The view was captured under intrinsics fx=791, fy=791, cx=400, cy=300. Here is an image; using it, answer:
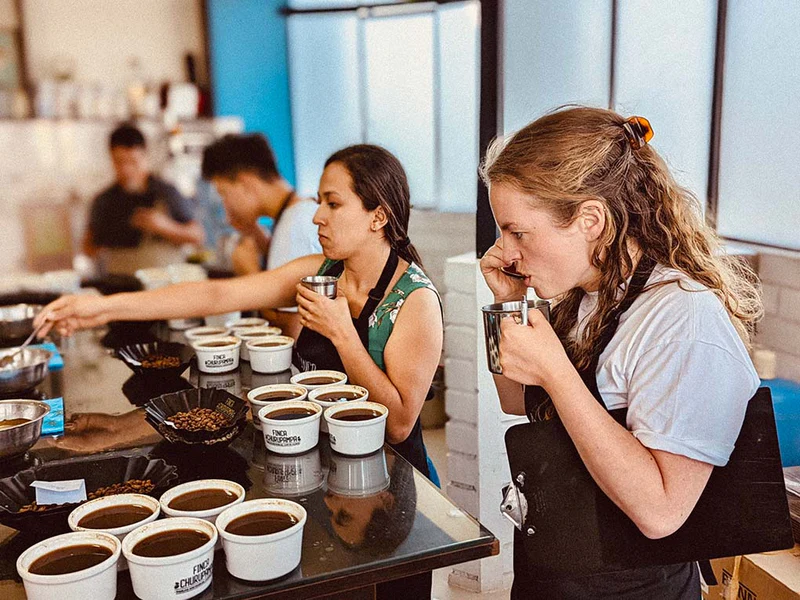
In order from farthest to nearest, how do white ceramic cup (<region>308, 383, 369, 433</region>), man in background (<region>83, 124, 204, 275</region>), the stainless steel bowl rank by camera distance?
man in background (<region>83, 124, 204, 275</region>) < the stainless steel bowl < white ceramic cup (<region>308, 383, 369, 433</region>)

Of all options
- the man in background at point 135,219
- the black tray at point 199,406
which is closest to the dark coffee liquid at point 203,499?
the black tray at point 199,406

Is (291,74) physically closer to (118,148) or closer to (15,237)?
(118,148)

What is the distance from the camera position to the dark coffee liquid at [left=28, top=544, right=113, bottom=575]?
44.8 inches

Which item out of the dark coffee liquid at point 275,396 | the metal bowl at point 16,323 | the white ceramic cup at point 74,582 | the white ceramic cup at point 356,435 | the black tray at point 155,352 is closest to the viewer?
the white ceramic cup at point 74,582

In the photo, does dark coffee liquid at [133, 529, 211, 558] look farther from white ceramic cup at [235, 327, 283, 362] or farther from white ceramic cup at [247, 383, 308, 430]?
white ceramic cup at [235, 327, 283, 362]

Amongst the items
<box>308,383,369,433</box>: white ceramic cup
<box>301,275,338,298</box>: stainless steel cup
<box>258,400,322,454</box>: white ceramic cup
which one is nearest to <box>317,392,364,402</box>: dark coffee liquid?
<box>308,383,369,433</box>: white ceramic cup

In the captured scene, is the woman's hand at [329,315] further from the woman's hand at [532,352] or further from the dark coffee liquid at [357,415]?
the woman's hand at [532,352]

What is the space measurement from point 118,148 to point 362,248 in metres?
3.97

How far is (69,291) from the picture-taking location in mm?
3662

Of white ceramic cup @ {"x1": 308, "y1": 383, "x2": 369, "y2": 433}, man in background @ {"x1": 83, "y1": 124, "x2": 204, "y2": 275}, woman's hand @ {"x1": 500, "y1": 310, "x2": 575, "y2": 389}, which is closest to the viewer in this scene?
woman's hand @ {"x1": 500, "y1": 310, "x2": 575, "y2": 389}

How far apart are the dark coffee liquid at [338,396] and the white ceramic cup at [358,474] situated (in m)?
0.17

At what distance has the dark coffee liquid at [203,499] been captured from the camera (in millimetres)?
1338

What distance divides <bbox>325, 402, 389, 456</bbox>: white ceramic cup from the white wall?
4.73 meters

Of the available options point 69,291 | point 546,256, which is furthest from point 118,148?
point 546,256
